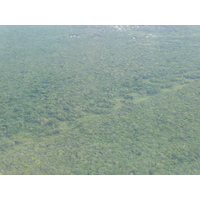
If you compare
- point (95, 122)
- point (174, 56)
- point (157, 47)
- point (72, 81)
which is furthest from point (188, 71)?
point (95, 122)

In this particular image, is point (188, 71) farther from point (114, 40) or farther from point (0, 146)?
Answer: point (0, 146)

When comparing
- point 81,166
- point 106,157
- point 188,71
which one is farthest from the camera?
point 188,71

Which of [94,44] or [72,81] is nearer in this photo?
[72,81]

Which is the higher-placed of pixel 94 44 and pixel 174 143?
pixel 94 44

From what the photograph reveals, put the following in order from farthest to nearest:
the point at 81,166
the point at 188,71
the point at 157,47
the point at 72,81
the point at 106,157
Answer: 1. the point at 157,47
2. the point at 188,71
3. the point at 72,81
4. the point at 106,157
5. the point at 81,166

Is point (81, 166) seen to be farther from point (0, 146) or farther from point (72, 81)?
point (72, 81)

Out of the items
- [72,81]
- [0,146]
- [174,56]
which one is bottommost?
[0,146]

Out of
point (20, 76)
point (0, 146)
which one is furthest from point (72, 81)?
point (0, 146)
